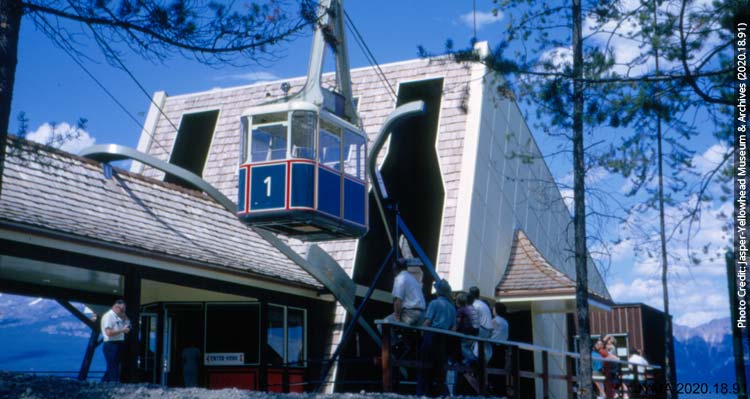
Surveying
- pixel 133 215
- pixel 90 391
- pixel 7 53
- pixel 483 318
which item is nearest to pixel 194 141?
pixel 133 215

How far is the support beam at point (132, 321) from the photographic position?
12719 mm

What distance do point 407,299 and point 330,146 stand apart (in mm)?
3935

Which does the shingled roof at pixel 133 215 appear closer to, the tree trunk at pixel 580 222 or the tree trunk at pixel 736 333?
the tree trunk at pixel 580 222

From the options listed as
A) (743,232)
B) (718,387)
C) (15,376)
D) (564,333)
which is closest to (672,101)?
(743,232)

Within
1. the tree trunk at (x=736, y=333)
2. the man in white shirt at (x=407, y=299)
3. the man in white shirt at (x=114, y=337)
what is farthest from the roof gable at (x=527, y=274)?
the man in white shirt at (x=114, y=337)

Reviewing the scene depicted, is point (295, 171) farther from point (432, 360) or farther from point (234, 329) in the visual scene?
point (234, 329)

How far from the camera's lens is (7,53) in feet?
25.8

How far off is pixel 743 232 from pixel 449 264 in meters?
7.94

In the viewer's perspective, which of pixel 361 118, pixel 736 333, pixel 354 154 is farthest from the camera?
pixel 361 118

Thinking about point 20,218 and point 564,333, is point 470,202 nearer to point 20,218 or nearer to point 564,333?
point 564,333

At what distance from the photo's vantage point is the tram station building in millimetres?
12844

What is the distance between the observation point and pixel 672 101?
10.2 m

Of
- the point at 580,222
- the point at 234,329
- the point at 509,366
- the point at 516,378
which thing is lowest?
the point at 516,378

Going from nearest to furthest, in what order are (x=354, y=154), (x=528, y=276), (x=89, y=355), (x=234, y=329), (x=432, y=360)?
(x=432, y=360)
(x=354, y=154)
(x=89, y=355)
(x=234, y=329)
(x=528, y=276)
